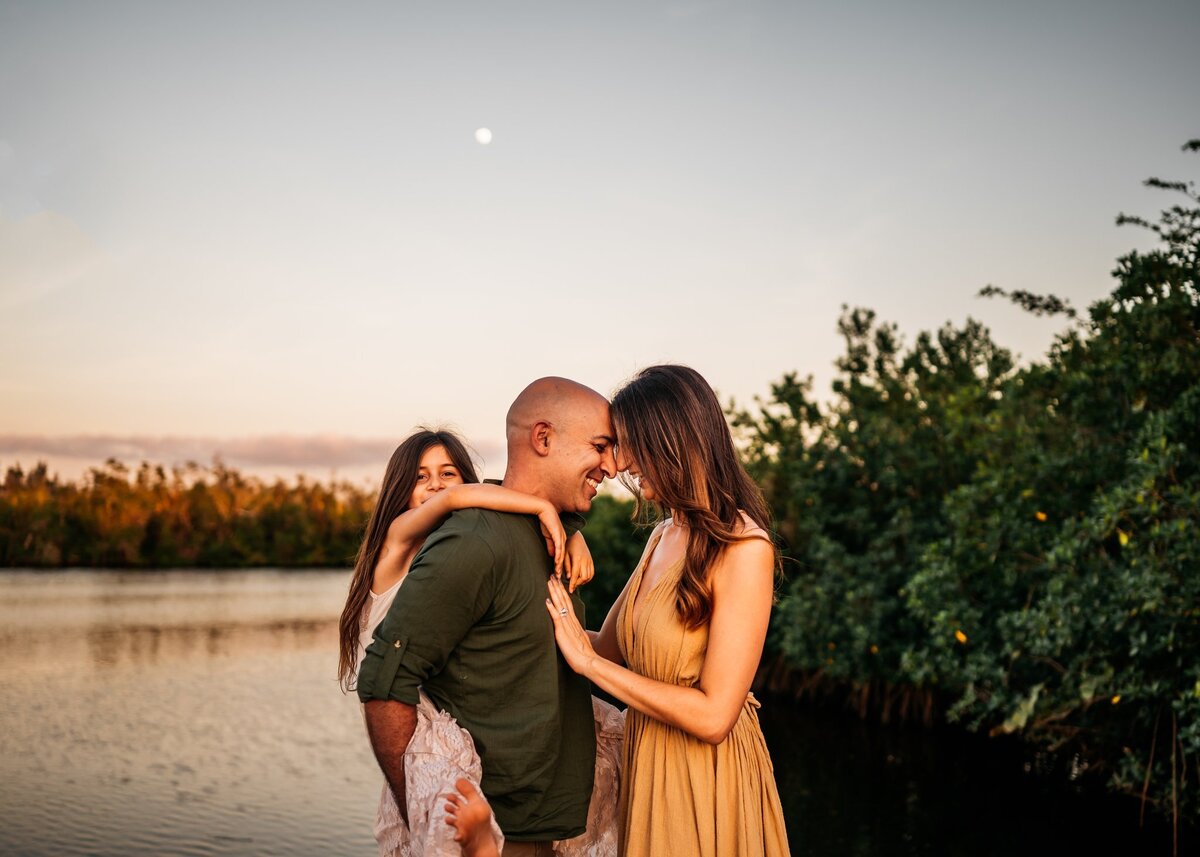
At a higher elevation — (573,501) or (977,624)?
(573,501)

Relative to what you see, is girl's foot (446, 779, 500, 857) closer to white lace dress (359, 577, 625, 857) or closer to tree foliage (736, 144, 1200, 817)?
white lace dress (359, 577, 625, 857)

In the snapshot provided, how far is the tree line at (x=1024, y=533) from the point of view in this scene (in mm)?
7824

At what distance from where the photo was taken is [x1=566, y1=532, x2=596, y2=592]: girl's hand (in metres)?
2.69

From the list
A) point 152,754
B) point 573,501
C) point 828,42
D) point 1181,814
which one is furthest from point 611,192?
point 573,501

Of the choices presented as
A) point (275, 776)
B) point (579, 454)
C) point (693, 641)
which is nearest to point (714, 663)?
point (693, 641)

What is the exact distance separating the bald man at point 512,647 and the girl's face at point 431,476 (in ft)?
5.72

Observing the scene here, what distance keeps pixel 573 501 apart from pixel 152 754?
13256mm

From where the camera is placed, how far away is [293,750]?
14258mm

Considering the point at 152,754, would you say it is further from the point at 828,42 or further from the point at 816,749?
the point at 828,42

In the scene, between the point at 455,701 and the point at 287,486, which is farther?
the point at 287,486

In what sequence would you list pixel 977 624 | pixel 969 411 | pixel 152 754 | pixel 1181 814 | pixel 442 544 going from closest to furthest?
1. pixel 442 544
2. pixel 1181 814
3. pixel 977 624
4. pixel 152 754
5. pixel 969 411

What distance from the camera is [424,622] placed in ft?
7.70

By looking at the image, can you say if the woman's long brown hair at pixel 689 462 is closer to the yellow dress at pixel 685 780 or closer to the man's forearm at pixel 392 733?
the yellow dress at pixel 685 780

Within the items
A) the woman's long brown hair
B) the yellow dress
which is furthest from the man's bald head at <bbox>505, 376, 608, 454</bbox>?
the yellow dress
